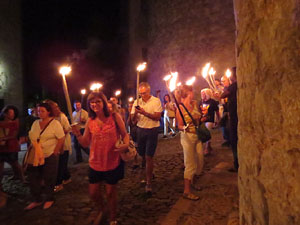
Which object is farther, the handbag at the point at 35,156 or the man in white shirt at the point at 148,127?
the man in white shirt at the point at 148,127

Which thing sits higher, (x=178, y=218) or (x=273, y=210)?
(x=273, y=210)

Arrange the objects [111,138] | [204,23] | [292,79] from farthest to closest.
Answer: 1. [204,23]
2. [111,138]
3. [292,79]

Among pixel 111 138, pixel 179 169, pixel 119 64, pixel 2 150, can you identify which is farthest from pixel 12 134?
pixel 119 64

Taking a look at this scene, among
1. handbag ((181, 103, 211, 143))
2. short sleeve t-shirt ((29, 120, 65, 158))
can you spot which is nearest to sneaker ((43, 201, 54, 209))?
short sleeve t-shirt ((29, 120, 65, 158))

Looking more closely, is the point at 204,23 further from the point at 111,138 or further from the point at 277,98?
the point at 277,98

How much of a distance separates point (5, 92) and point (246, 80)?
15.0 m

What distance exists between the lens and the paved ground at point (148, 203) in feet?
12.9

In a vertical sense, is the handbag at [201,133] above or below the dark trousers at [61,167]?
above

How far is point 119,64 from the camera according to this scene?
22219 millimetres

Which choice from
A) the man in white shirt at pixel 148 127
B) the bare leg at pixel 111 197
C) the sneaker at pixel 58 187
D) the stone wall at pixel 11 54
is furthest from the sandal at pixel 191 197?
the stone wall at pixel 11 54

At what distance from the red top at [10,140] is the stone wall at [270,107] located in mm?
5357

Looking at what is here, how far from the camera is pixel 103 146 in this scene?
3637 millimetres

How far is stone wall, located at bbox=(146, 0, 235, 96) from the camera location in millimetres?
15305

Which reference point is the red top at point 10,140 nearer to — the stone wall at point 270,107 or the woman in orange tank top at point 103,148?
the woman in orange tank top at point 103,148
